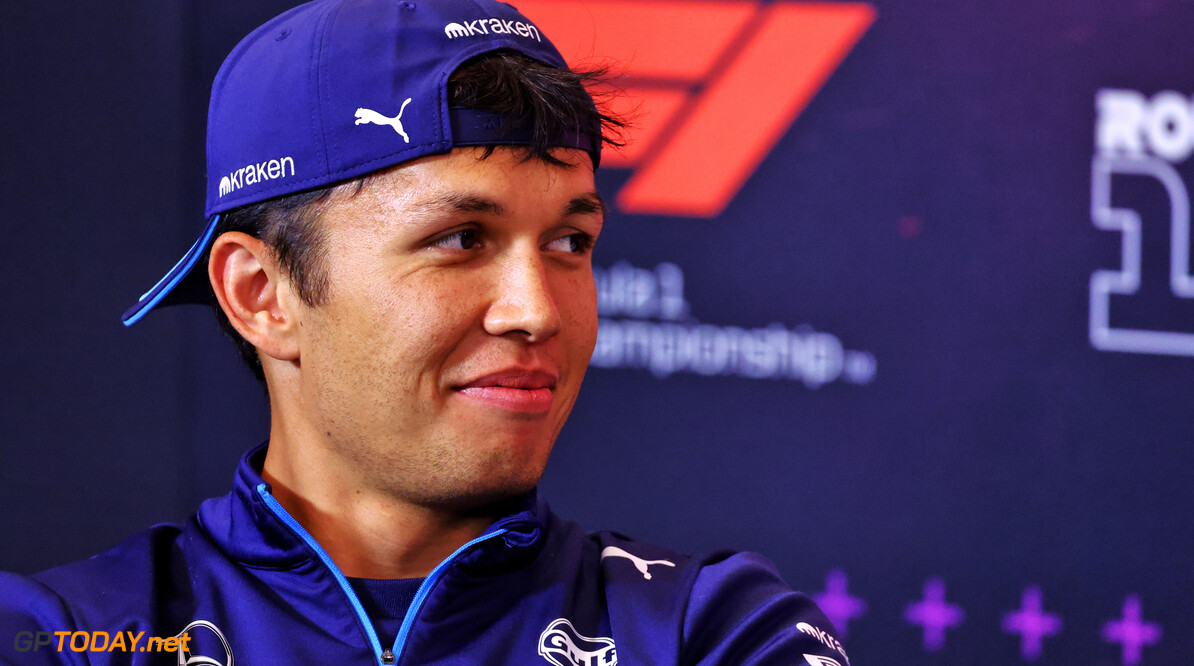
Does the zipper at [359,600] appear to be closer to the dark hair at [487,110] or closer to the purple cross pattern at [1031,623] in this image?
the dark hair at [487,110]

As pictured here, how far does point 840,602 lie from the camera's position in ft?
6.76

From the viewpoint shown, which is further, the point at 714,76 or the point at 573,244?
the point at 714,76

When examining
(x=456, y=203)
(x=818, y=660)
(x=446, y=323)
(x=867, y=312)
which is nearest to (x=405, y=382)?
(x=446, y=323)

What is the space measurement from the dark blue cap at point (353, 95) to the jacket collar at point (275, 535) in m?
0.29

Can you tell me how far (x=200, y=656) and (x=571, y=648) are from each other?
0.33 meters

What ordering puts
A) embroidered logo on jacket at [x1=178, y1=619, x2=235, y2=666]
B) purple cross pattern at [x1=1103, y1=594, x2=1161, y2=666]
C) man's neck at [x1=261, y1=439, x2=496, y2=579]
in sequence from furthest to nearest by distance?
1. purple cross pattern at [x1=1103, y1=594, x2=1161, y2=666]
2. man's neck at [x1=261, y1=439, x2=496, y2=579]
3. embroidered logo on jacket at [x1=178, y1=619, x2=235, y2=666]

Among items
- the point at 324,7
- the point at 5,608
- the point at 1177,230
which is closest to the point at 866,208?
the point at 1177,230

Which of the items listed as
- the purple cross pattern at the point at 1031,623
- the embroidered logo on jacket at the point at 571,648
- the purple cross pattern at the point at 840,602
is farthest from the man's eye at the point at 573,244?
the purple cross pattern at the point at 1031,623

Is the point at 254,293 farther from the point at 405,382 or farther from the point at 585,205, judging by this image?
the point at 585,205

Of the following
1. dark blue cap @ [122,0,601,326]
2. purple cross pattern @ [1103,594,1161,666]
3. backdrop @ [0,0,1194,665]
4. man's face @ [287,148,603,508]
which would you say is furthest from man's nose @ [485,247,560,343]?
purple cross pattern @ [1103,594,1161,666]

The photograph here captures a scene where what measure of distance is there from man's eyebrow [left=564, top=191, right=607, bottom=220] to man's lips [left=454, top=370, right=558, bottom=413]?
156 millimetres

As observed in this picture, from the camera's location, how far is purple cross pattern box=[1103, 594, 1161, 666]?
79.0 inches

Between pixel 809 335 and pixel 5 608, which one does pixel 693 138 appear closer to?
pixel 809 335

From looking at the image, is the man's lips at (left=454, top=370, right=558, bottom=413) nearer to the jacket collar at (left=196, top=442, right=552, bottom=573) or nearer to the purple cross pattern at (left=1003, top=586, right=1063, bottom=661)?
the jacket collar at (left=196, top=442, right=552, bottom=573)
